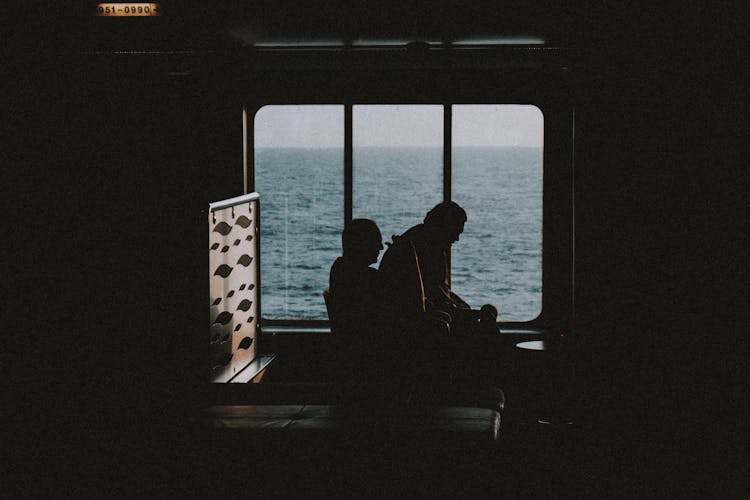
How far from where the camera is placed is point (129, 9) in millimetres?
5789

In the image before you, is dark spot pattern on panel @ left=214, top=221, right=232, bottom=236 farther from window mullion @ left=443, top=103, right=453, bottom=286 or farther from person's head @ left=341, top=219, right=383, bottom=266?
window mullion @ left=443, top=103, right=453, bottom=286

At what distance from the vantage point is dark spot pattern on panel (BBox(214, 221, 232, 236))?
490 cm

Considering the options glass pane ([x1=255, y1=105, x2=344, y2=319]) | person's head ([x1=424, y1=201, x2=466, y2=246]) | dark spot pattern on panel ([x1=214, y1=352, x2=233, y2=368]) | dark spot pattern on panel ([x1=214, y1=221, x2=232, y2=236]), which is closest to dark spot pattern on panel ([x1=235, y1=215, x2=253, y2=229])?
dark spot pattern on panel ([x1=214, y1=221, x2=232, y2=236])

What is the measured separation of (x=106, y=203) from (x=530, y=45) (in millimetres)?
3465

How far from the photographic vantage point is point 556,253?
7.71 m

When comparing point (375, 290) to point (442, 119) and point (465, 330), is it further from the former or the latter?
point (442, 119)

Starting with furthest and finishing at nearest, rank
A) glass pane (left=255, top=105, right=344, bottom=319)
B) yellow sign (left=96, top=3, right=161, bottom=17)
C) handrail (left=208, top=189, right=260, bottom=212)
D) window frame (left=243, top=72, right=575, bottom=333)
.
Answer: glass pane (left=255, top=105, right=344, bottom=319) < window frame (left=243, top=72, right=575, bottom=333) < yellow sign (left=96, top=3, right=161, bottom=17) < handrail (left=208, top=189, right=260, bottom=212)

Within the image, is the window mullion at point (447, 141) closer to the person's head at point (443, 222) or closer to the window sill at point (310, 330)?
the window sill at point (310, 330)

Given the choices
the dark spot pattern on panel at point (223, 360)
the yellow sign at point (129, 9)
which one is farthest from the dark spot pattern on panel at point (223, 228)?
the yellow sign at point (129, 9)

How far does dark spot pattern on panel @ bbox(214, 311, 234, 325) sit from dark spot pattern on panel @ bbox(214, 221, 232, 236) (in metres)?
0.43

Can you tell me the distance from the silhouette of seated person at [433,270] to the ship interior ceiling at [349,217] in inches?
6.7

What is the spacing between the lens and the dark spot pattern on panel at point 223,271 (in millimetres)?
4931

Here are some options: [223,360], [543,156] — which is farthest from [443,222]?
[543,156]

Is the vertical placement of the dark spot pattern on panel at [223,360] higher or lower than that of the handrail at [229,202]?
lower
